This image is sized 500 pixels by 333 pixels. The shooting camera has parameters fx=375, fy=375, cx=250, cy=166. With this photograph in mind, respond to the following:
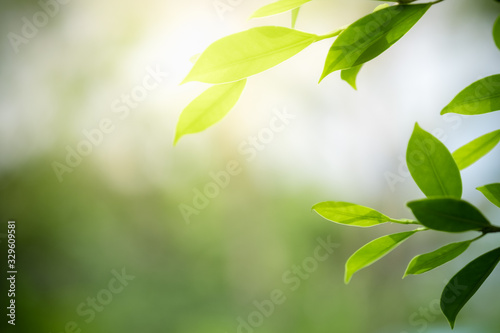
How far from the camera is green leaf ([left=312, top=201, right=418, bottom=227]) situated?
24 cm

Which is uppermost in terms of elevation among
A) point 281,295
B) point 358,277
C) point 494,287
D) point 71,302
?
point 71,302

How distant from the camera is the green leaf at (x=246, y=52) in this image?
0.67 feet

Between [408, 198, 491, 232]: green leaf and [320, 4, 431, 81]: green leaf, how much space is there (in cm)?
Result: 9

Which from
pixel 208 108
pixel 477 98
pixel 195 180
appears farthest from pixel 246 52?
pixel 195 180

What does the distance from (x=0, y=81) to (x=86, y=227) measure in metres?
1.38

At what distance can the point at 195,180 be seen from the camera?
10.8 feet

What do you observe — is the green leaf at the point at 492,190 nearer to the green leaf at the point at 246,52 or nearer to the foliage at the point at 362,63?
the foliage at the point at 362,63

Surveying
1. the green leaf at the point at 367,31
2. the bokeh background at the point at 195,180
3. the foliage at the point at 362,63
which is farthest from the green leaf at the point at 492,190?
the bokeh background at the point at 195,180

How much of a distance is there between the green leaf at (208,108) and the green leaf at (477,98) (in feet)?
0.44

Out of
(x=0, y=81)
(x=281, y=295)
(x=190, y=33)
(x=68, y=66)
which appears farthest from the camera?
(x=281, y=295)

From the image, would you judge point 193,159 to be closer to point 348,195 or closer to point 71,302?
point 348,195

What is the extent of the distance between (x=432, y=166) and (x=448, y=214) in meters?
0.05

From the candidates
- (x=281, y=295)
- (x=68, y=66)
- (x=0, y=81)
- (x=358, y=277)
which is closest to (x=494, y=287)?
(x=358, y=277)

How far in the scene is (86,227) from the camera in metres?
3.32
